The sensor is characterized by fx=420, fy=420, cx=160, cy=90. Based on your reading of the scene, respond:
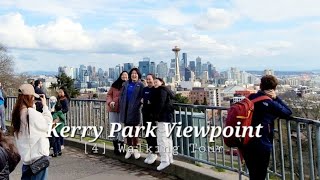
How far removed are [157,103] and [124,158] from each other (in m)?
1.94

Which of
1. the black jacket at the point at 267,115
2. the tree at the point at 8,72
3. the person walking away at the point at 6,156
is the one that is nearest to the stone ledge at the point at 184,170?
the black jacket at the point at 267,115

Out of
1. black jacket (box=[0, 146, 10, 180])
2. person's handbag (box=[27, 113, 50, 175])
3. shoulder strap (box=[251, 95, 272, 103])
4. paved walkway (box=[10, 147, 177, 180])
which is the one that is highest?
shoulder strap (box=[251, 95, 272, 103])

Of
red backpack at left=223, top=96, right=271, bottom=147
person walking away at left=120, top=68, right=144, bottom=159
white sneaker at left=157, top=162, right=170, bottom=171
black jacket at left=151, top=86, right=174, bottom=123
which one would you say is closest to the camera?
red backpack at left=223, top=96, right=271, bottom=147

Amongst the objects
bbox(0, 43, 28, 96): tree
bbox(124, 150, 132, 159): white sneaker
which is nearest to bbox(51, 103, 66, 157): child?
bbox(124, 150, 132, 159): white sneaker

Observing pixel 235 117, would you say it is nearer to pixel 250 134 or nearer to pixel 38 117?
pixel 250 134

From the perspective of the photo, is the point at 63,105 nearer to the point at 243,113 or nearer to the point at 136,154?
the point at 136,154

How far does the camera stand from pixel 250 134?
520cm

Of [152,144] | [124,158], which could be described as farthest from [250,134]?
[124,158]

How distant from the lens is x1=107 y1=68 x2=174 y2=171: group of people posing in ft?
25.3

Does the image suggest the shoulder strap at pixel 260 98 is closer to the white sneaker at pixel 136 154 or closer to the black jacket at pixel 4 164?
the black jacket at pixel 4 164

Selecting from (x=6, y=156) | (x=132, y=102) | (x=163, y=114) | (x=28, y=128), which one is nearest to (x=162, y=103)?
(x=163, y=114)

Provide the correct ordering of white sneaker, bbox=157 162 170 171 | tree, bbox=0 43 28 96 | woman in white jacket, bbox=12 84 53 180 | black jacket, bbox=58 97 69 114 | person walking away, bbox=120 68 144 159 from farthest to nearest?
tree, bbox=0 43 28 96 → black jacket, bbox=58 97 69 114 → person walking away, bbox=120 68 144 159 → white sneaker, bbox=157 162 170 171 → woman in white jacket, bbox=12 84 53 180

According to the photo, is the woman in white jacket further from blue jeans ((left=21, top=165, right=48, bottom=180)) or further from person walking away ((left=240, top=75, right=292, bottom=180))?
person walking away ((left=240, top=75, right=292, bottom=180))

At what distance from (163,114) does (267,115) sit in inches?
112
